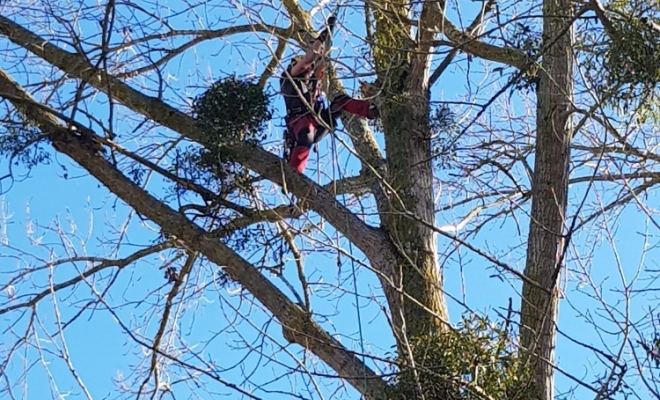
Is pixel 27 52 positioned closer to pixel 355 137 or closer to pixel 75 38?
pixel 75 38

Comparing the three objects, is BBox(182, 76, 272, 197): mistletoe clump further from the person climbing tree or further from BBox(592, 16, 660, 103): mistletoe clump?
BBox(592, 16, 660, 103): mistletoe clump

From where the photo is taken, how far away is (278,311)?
150 inches

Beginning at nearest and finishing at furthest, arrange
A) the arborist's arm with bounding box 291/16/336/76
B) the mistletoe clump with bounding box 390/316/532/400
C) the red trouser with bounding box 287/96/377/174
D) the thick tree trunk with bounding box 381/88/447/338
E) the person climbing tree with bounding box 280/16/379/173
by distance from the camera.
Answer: the mistletoe clump with bounding box 390/316/532/400
the arborist's arm with bounding box 291/16/336/76
the thick tree trunk with bounding box 381/88/447/338
the person climbing tree with bounding box 280/16/379/173
the red trouser with bounding box 287/96/377/174

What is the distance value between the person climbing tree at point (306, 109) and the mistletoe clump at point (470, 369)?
1204mm

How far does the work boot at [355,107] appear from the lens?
15.1ft

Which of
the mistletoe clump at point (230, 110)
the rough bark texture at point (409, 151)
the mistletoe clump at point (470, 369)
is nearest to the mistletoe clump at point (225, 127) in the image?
the mistletoe clump at point (230, 110)

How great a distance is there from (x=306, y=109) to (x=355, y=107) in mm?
390

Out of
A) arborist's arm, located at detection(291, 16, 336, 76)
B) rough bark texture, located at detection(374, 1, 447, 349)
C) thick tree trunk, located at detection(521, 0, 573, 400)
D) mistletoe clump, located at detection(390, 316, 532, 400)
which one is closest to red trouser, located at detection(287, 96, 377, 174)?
rough bark texture, located at detection(374, 1, 447, 349)

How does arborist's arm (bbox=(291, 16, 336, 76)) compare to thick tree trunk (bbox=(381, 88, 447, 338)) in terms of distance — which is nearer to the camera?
arborist's arm (bbox=(291, 16, 336, 76))

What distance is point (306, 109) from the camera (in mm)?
4379

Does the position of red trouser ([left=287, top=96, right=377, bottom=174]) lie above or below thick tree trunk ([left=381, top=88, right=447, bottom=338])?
above

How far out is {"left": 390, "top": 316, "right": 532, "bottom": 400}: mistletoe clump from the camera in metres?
3.23

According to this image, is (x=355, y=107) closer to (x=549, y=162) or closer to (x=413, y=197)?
(x=413, y=197)

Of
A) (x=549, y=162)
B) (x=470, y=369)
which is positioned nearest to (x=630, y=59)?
(x=549, y=162)
